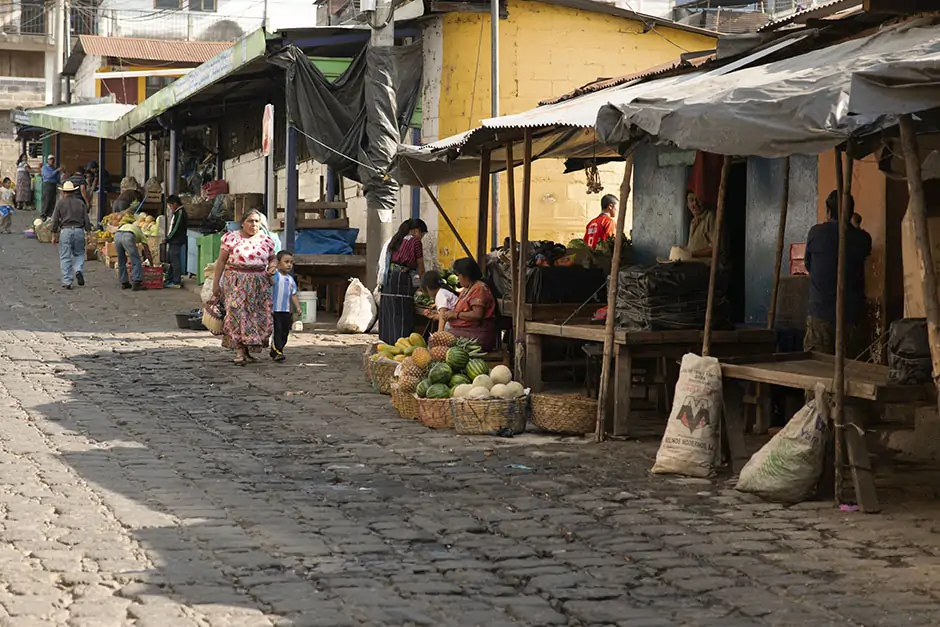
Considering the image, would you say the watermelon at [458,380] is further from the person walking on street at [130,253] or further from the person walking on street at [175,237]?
the person walking on street at [175,237]

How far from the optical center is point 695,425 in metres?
8.08

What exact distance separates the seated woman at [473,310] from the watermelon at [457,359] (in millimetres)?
960

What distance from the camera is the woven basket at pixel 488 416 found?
967 centimetres

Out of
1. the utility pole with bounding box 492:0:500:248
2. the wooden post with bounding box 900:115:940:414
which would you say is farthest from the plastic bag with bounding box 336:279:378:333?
the wooden post with bounding box 900:115:940:414

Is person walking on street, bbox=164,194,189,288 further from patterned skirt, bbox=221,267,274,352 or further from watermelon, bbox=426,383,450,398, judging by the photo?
watermelon, bbox=426,383,450,398

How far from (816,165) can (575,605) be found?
252 inches

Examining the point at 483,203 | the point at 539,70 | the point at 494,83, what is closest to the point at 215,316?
the point at 483,203

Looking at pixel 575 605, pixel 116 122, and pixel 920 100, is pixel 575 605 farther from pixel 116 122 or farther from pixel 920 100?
pixel 116 122

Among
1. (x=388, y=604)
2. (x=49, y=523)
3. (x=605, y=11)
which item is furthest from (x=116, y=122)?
(x=388, y=604)

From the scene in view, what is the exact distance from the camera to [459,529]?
6691 millimetres

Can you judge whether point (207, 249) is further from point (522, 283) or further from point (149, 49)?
point (149, 49)

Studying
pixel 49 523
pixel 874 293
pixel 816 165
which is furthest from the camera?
pixel 816 165

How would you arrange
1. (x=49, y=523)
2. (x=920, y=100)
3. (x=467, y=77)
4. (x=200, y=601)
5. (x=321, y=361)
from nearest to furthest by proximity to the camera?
1. (x=200, y=601)
2. (x=920, y=100)
3. (x=49, y=523)
4. (x=321, y=361)
5. (x=467, y=77)

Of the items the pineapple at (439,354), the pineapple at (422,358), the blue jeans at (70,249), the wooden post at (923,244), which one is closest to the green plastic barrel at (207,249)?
the blue jeans at (70,249)
